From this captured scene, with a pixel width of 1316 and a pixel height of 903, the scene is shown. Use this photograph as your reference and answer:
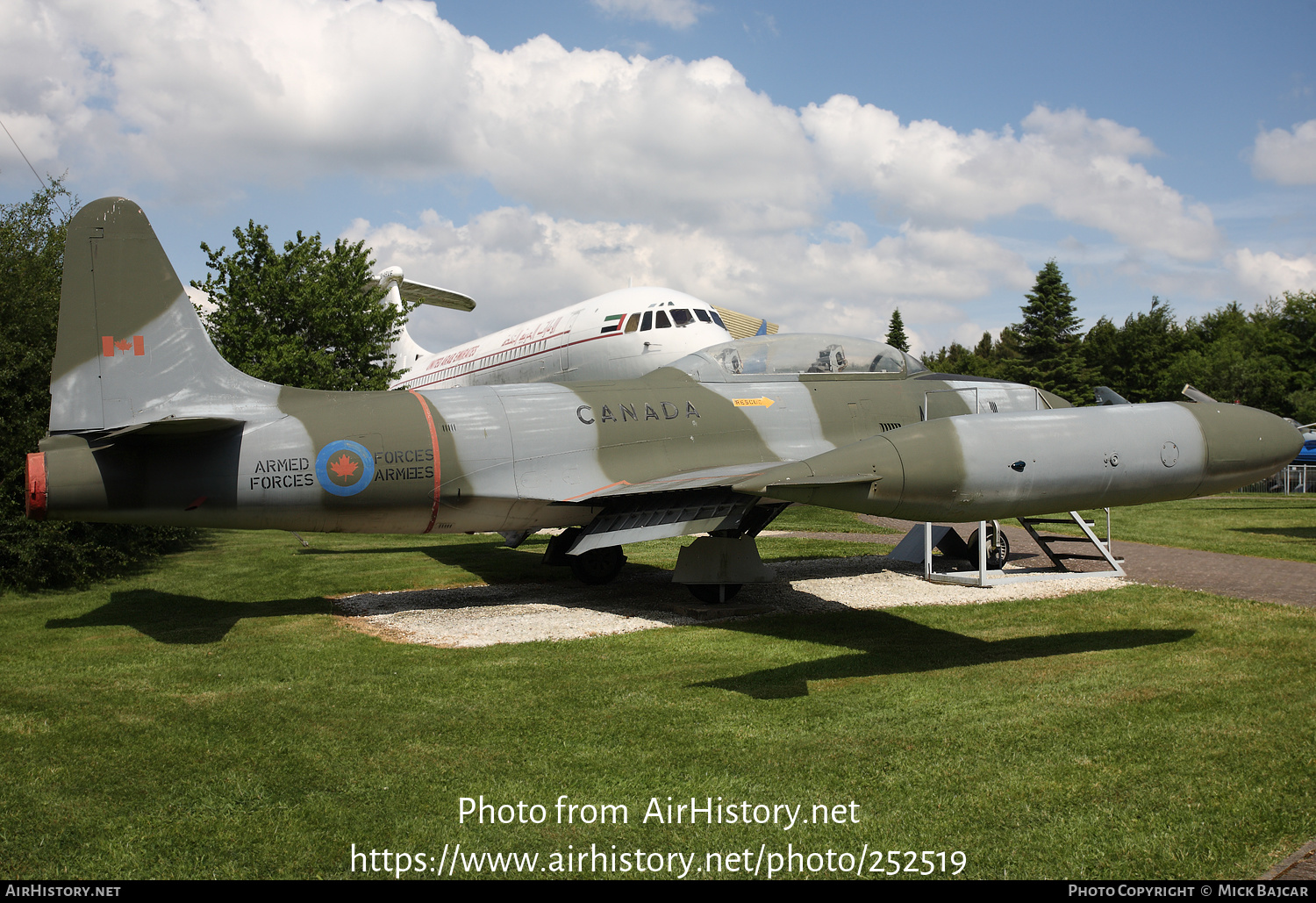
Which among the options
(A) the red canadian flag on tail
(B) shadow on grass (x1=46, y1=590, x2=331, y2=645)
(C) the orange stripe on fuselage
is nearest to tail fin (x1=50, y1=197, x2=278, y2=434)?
(A) the red canadian flag on tail

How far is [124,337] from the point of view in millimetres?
9305

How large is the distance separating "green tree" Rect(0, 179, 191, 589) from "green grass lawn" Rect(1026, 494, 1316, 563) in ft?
57.6

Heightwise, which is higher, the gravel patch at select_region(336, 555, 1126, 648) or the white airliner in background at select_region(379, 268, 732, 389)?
the white airliner in background at select_region(379, 268, 732, 389)

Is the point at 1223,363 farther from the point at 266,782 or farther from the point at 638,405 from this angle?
the point at 266,782

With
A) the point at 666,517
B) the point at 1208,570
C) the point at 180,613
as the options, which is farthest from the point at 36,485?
the point at 1208,570

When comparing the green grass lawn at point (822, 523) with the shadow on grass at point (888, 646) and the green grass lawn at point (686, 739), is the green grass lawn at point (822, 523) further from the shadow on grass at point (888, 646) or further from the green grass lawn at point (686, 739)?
the green grass lawn at point (686, 739)

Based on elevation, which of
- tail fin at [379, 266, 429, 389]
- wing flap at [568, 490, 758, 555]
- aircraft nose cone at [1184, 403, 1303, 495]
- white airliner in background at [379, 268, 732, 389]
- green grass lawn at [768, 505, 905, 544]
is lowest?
green grass lawn at [768, 505, 905, 544]

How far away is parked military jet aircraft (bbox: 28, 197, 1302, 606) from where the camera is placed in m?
7.13

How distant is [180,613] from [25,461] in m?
3.52

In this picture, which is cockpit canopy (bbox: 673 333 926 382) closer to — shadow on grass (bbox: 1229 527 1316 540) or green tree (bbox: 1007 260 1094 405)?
shadow on grass (bbox: 1229 527 1316 540)

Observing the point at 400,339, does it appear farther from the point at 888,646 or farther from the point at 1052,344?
the point at 1052,344

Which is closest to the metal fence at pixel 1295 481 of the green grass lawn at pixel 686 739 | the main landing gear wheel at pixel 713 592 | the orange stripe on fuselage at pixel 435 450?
the green grass lawn at pixel 686 739
